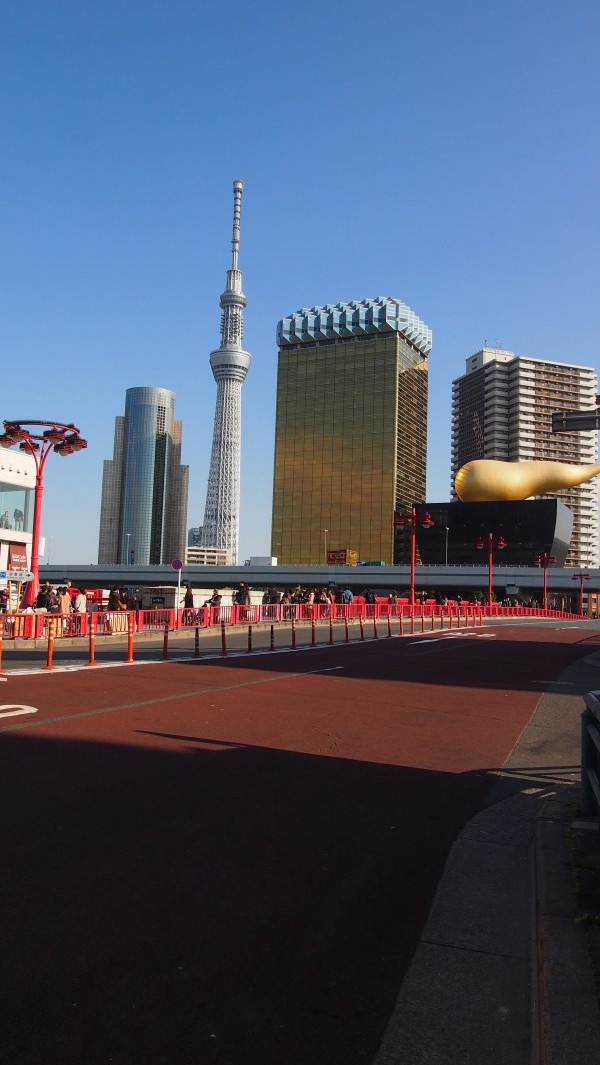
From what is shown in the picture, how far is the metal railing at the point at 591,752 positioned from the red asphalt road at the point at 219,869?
98cm

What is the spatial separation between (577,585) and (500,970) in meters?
121

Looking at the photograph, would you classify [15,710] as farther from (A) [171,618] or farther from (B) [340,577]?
(B) [340,577]

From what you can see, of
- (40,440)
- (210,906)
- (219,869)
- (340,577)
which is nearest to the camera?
(210,906)

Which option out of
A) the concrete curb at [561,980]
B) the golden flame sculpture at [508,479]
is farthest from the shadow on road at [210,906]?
the golden flame sculpture at [508,479]

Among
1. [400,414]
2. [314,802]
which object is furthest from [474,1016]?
[400,414]

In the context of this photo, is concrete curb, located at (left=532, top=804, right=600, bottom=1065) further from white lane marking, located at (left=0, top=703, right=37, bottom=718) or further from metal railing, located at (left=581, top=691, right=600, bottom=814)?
white lane marking, located at (left=0, top=703, right=37, bottom=718)

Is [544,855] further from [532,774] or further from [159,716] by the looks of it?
[159,716]

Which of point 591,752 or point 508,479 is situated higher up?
point 508,479

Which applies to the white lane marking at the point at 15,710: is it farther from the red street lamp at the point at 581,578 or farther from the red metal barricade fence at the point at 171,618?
the red street lamp at the point at 581,578

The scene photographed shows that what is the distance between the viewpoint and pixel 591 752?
5965 millimetres

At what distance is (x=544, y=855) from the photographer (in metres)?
5.37

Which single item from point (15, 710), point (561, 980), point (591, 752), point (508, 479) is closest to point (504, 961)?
point (561, 980)

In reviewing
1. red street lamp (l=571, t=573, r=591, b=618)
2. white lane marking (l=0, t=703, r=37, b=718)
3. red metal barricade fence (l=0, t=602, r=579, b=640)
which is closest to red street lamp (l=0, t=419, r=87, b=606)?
red metal barricade fence (l=0, t=602, r=579, b=640)

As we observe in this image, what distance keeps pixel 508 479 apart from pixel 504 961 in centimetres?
14450
